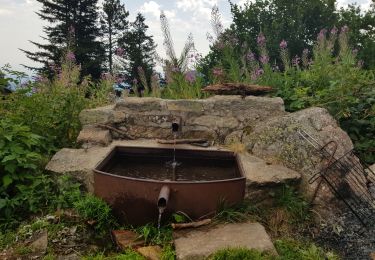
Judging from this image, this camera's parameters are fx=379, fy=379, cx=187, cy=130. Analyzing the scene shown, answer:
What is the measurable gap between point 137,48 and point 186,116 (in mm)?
30389

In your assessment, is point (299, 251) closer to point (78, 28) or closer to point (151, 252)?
point (151, 252)

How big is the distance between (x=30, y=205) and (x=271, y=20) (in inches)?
1456

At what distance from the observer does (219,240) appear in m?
3.17

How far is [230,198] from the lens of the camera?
11.3 ft

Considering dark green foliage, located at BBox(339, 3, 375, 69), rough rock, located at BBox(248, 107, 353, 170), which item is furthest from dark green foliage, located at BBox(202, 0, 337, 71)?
rough rock, located at BBox(248, 107, 353, 170)


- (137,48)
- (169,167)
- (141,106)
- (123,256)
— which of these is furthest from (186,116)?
(137,48)

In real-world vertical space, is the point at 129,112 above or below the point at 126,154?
above

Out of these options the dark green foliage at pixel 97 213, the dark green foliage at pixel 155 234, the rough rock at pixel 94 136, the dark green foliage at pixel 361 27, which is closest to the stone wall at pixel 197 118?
the rough rock at pixel 94 136

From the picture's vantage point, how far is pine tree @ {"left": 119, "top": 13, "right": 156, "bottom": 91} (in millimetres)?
31458

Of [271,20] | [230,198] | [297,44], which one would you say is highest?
[271,20]

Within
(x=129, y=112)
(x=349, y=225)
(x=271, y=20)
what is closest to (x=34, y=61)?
(x=271, y=20)

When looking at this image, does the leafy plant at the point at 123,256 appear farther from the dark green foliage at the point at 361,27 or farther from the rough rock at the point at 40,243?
the dark green foliage at the point at 361,27

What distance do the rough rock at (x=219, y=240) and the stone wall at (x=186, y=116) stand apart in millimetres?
1839

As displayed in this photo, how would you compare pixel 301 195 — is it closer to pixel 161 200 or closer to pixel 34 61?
pixel 161 200
